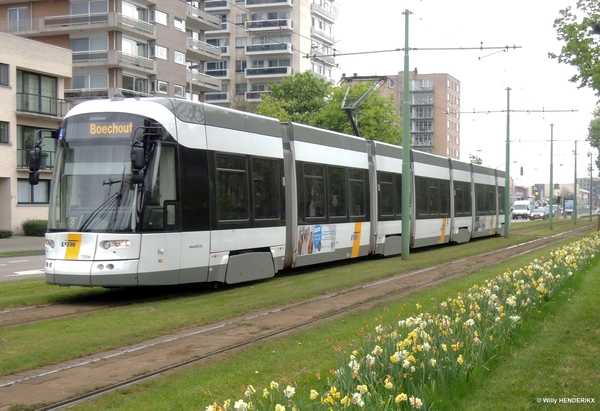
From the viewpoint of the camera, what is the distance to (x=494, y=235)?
4303 cm

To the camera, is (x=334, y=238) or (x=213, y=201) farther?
(x=334, y=238)

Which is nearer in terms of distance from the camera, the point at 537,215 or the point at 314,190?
the point at 314,190

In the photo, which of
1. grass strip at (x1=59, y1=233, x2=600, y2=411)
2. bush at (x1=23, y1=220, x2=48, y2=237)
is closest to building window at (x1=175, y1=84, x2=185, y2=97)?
bush at (x1=23, y1=220, x2=48, y2=237)

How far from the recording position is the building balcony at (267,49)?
85938 mm

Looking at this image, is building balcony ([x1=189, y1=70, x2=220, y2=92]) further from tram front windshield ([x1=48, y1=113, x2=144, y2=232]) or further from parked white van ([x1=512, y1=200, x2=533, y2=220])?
tram front windshield ([x1=48, y1=113, x2=144, y2=232])

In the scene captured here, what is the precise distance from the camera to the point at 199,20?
214ft

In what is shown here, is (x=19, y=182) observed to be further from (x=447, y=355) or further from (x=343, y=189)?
(x=447, y=355)

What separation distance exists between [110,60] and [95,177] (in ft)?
141

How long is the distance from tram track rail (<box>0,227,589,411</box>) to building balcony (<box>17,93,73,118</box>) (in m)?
31.5

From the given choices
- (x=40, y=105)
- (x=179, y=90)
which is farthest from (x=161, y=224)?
(x=179, y=90)

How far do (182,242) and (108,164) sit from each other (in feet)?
6.19

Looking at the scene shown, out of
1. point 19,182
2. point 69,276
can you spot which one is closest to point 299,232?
point 69,276

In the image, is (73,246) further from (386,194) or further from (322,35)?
(322,35)

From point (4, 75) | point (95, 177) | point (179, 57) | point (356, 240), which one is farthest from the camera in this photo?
point (179, 57)
